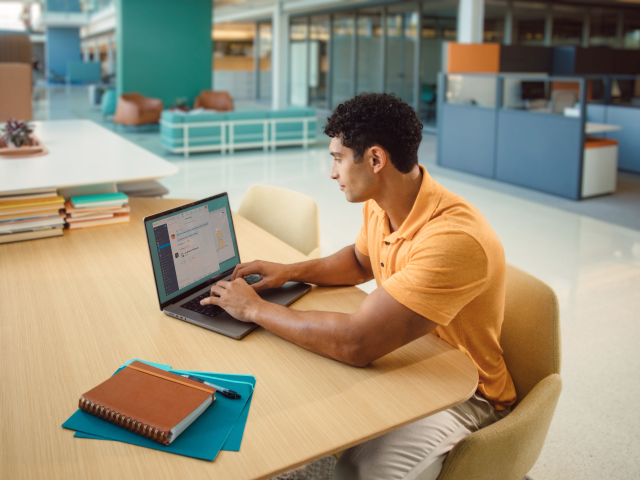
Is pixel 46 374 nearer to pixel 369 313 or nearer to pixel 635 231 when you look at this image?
pixel 369 313

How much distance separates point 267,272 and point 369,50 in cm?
1231

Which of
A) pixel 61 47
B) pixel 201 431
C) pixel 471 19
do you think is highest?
pixel 61 47

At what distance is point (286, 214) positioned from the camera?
105 inches

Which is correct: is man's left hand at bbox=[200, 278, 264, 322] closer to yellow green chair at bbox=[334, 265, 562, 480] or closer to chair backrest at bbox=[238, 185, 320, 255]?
yellow green chair at bbox=[334, 265, 562, 480]

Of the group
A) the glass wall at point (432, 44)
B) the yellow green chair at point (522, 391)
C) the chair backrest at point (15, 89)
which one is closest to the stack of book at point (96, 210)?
the yellow green chair at point (522, 391)

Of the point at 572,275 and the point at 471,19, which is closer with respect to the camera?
the point at 572,275

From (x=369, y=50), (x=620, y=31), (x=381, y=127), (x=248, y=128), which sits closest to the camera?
(x=381, y=127)

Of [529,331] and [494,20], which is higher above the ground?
[494,20]

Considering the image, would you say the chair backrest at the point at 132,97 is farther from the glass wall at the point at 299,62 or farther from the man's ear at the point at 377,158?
the man's ear at the point at 377,158

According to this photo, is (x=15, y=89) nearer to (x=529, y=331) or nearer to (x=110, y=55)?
(x=529, y=331)

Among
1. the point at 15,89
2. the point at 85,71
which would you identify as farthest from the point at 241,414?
the point at 85,71

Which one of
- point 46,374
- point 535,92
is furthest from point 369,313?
point 535,92

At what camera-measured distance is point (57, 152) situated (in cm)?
334

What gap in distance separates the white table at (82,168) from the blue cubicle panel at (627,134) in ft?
21.3
